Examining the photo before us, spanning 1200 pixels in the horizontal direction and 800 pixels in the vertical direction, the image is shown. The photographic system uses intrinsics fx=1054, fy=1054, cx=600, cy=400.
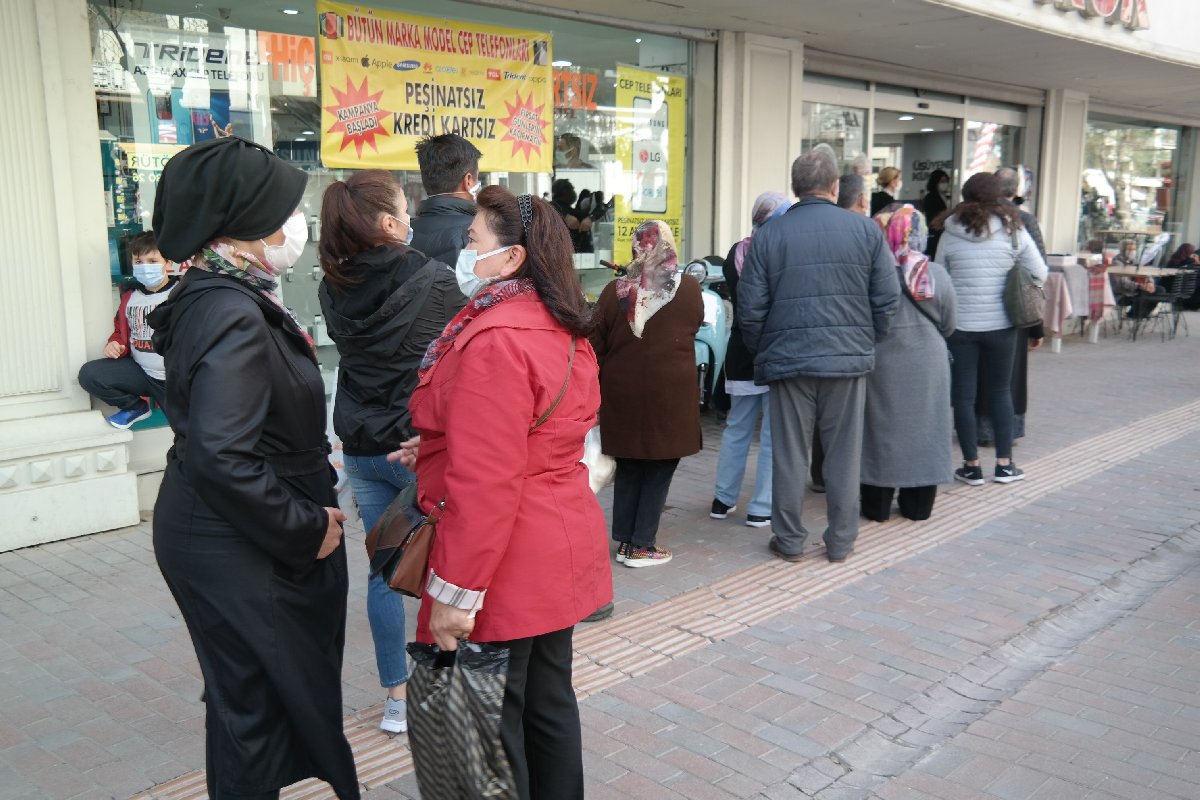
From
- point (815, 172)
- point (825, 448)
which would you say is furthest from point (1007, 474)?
point (815, 172)

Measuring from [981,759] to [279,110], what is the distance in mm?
5924

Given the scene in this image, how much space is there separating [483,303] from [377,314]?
86cm

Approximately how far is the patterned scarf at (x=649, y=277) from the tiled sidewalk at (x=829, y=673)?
1.37 m

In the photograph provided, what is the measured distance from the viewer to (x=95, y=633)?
4.64 metres

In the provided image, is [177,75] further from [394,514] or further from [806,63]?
[806,63]

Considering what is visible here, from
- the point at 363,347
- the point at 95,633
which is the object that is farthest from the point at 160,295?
the point at 363,347

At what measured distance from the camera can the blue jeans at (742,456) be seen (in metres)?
6.27

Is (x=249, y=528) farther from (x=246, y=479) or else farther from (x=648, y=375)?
(x=648, y=375)

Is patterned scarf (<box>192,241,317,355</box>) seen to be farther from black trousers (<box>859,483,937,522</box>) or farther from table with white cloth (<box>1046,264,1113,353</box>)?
table with white cloth (<box>1046,264,1113,353</box>)

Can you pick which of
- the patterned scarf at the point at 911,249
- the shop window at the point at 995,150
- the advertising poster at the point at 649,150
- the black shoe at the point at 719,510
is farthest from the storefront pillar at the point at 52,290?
the shop window at the point at 995,150

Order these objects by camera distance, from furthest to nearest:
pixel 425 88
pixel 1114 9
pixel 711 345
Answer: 1. pixel 1114 9
2. pixel 711 345
3. pixel 425 88

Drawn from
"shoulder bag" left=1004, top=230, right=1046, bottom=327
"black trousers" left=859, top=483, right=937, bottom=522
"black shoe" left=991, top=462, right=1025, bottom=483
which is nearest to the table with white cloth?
"black shoe" left=991, top=462, right=1025, bottom=483

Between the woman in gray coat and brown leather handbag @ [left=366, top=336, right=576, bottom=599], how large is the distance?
3800mm

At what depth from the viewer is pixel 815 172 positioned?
536 centimetres
